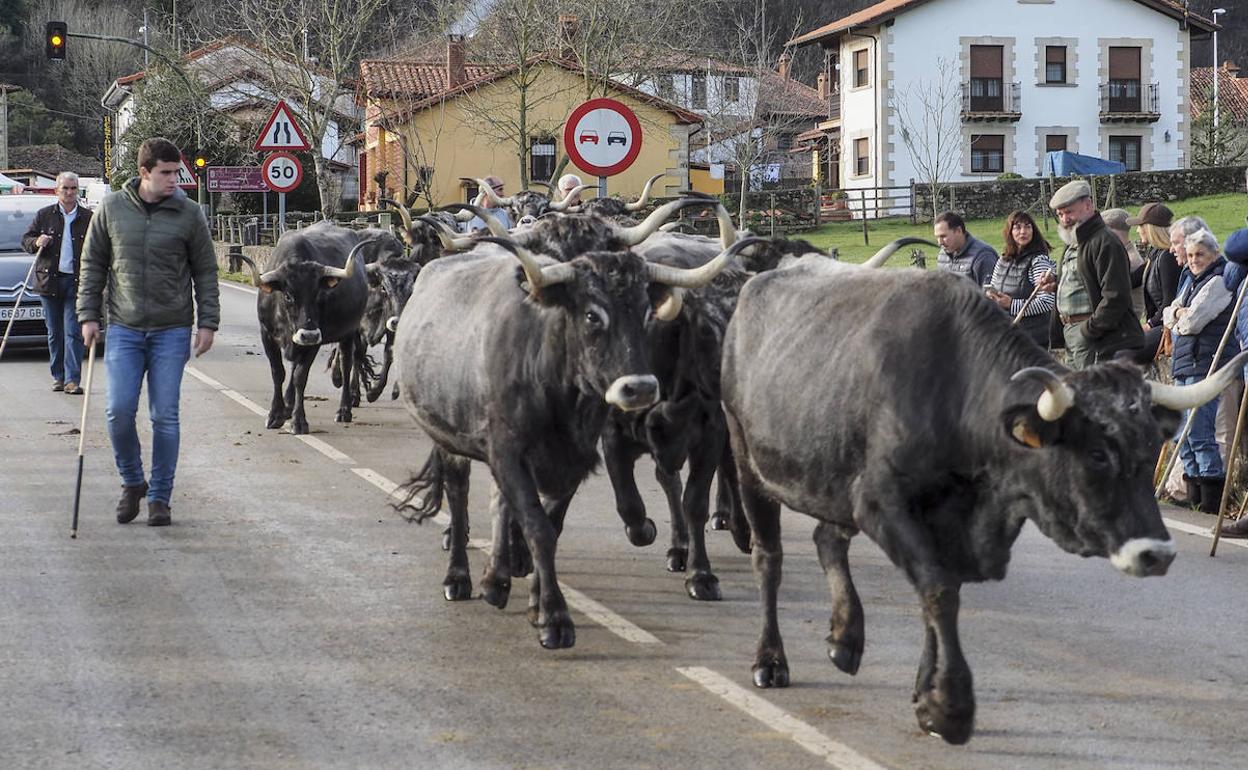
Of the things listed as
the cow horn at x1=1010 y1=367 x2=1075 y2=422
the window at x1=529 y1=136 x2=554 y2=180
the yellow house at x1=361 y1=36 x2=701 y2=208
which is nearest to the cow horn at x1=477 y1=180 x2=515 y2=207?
the cow horn at x1=1010 y1=367 x2=1075 y2=422

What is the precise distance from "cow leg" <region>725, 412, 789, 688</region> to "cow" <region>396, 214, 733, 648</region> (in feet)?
1.57

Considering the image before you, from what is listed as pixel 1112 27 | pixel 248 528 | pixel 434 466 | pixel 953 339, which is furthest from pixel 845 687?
pixel 1112 27

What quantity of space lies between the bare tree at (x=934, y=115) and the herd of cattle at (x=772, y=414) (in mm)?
54489

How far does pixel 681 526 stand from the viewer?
8914mm

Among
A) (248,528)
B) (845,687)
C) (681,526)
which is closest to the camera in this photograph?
(845,687)

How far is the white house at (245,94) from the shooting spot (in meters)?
51.0

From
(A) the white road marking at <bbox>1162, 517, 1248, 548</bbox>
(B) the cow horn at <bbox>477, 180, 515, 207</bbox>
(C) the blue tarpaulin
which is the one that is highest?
(C) the blue tarpaulin

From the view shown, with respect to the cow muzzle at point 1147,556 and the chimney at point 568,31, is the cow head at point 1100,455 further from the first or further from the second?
the chimney at point 568,31

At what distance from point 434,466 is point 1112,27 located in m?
61.9

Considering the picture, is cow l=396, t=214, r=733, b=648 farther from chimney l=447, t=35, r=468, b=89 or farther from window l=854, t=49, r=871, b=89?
window l=854, t=49, r=871, b=89

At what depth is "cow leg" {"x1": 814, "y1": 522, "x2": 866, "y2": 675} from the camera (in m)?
6.42

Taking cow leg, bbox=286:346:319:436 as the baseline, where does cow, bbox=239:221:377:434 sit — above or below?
above

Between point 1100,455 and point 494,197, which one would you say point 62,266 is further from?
point 1100,455

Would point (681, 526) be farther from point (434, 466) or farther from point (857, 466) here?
point (857, 466)
